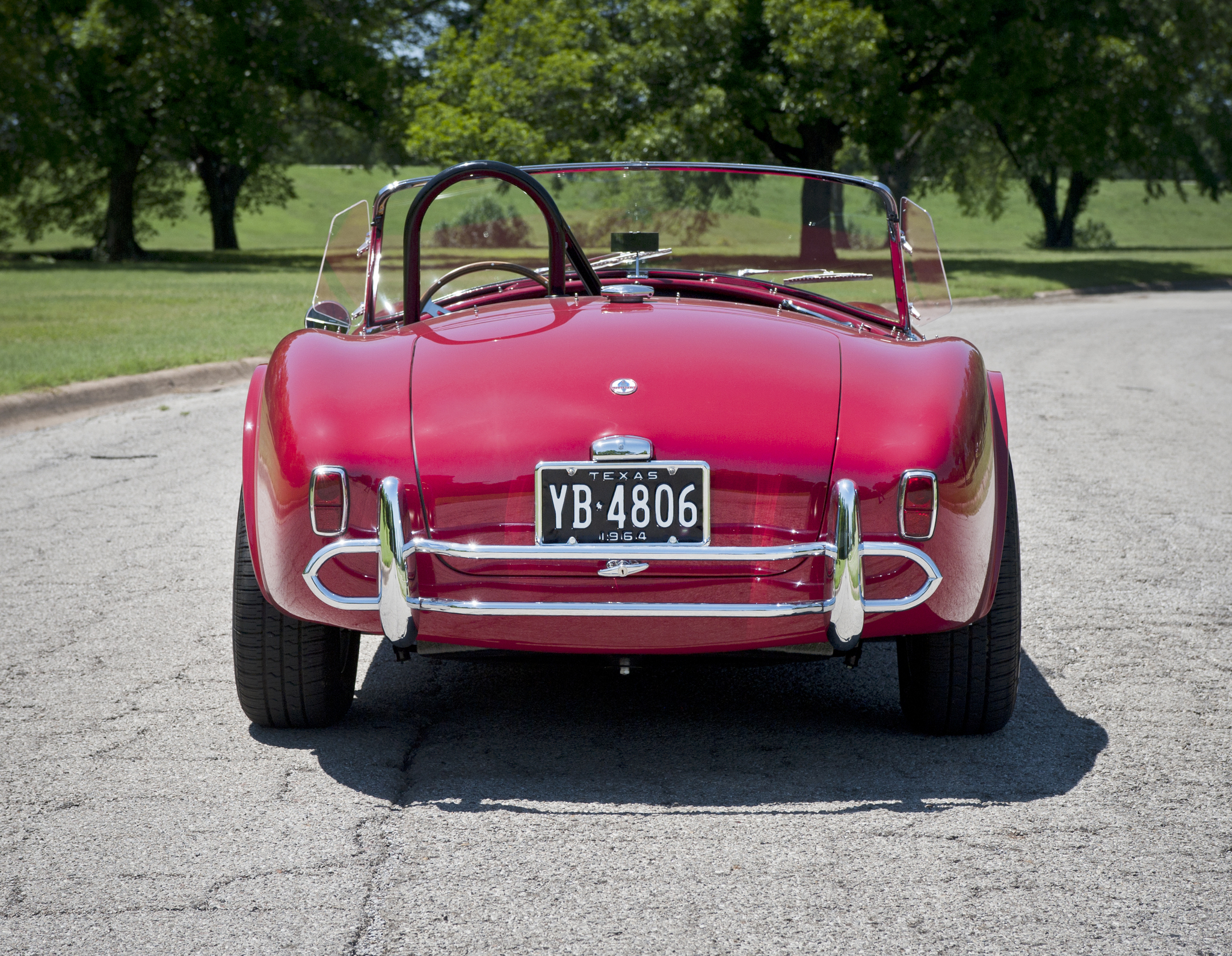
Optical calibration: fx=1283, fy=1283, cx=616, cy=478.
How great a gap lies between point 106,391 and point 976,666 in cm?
799

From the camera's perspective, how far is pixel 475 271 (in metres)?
4.20

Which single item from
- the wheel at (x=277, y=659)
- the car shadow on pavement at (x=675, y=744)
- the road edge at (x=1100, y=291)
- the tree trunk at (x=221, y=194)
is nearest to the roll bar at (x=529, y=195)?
the wheel at (x=277, y=659)

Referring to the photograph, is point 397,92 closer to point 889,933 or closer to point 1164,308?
point 1164,308

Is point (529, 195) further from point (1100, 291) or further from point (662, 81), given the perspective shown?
point (1100, 291)

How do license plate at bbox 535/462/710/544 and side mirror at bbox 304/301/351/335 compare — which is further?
side mirror at bbox 304/301/351/335

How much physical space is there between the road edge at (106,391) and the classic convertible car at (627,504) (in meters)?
6.05

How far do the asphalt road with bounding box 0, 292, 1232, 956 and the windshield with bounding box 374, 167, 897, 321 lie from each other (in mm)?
1234

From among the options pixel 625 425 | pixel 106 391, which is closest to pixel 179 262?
pixel 106 391

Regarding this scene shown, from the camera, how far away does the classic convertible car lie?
8.96ft

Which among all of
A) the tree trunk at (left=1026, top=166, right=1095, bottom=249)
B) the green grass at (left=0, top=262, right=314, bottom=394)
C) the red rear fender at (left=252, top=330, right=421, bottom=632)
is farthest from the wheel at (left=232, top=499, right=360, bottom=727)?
the tree trunk at (left=1026, top=166, right=1095, bottom=249)

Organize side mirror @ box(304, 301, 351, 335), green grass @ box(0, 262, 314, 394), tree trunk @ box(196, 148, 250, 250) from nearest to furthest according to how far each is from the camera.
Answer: side mirror @ box(304, 301, 351, 335) < green grass @ box(0, 262, 314, 394) < tree trunk @ box(196, 148, 250, 250)

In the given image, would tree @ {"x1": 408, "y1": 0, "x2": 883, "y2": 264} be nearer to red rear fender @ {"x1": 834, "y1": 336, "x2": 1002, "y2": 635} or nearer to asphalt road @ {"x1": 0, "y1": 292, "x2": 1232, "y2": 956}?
asphalt road @ {"x1": 0, "y1": 292, "x2": 1232, "y2": 956}

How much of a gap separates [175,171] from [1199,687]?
45994 millimetres

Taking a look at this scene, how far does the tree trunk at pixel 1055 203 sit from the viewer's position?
52781 mm
